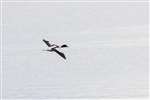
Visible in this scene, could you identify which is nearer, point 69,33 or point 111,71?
point 111,71

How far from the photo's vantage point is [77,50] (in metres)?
25.2

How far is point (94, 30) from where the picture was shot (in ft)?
88.8

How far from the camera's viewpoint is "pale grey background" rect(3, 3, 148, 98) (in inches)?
877

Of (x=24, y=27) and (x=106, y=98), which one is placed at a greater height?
(x=24, y=27)

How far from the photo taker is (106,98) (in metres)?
21.1

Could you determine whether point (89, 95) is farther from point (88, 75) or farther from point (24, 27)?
point (24, 27)

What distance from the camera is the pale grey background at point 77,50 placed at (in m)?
22.3

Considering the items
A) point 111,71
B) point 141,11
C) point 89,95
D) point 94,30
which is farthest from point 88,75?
point 141,11

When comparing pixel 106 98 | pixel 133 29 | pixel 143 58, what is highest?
pixel 133 29

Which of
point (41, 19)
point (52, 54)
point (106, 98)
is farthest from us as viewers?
point (41, 19)

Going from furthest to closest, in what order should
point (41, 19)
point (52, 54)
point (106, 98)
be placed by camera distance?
point (41, 19) < point (52, 54) < point (106, 98)

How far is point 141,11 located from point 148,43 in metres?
3.34

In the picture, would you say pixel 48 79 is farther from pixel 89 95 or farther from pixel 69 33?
pixel 69 33

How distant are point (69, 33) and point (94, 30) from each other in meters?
1.06
